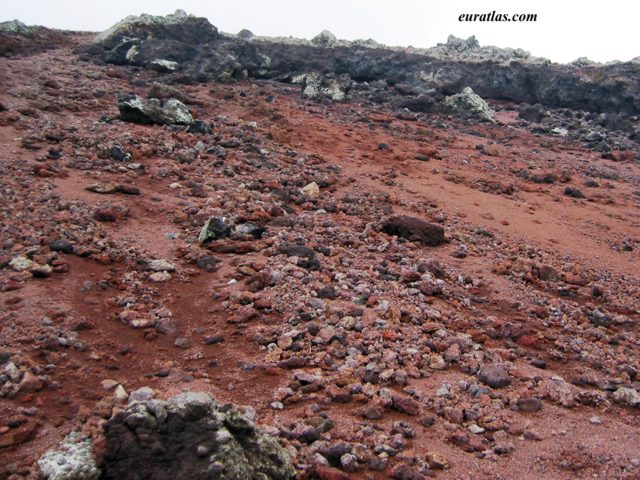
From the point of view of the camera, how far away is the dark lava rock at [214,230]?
6.30 meters

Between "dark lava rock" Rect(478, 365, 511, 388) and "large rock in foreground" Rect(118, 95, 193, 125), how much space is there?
8.77m

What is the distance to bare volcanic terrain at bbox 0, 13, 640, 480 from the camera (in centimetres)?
319

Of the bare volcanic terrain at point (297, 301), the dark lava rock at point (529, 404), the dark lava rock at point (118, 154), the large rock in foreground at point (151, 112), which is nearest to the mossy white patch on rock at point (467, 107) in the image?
the bare volcanic terrain at point (297, 301)

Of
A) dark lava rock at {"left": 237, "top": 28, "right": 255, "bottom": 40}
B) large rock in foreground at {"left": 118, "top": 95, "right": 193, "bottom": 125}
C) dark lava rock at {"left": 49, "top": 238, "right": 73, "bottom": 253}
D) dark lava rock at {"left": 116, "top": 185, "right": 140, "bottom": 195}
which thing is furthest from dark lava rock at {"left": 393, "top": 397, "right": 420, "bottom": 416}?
dark lava rock at {"left": 237, "top": 28, "right": 255, "bottom": 40}

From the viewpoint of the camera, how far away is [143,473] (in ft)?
8.14

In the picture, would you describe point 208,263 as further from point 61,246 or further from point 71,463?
point 71,463

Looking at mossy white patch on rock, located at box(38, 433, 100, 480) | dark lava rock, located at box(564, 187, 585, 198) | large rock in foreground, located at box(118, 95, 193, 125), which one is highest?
large rock in foreground, located at box(118, 95, 193, 125)

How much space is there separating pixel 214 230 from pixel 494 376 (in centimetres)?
360

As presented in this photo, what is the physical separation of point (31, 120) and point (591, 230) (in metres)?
10.1

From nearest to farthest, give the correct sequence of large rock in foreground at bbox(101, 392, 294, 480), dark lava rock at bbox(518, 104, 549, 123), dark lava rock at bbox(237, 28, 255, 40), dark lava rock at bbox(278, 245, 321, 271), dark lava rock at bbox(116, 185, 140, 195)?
large rock in foreground at bbox(101, 392, 294, 480), dark lava rock at bbox(278, 245, 321, 271), dark lava rock at bbox(116, 185, 140, 195), dark lava rock at bbox(518, 104, 549, 123), dark lava rock at bbox(237, 28, 255, 40)

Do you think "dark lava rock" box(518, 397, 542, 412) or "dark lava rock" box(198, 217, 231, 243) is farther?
"dark lava rock" box(198, 217, 231, 243)

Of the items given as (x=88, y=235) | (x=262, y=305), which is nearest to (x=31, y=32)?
(x=88, y=235)

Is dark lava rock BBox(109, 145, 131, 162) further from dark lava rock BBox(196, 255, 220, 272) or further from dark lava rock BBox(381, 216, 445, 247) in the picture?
dark lava rock BBox(381, 216, 445, 247)

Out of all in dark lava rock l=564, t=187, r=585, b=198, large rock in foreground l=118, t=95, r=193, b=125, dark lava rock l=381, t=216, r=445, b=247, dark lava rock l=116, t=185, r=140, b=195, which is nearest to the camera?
dark lava rock l=381, t=216, r=445, b=247
